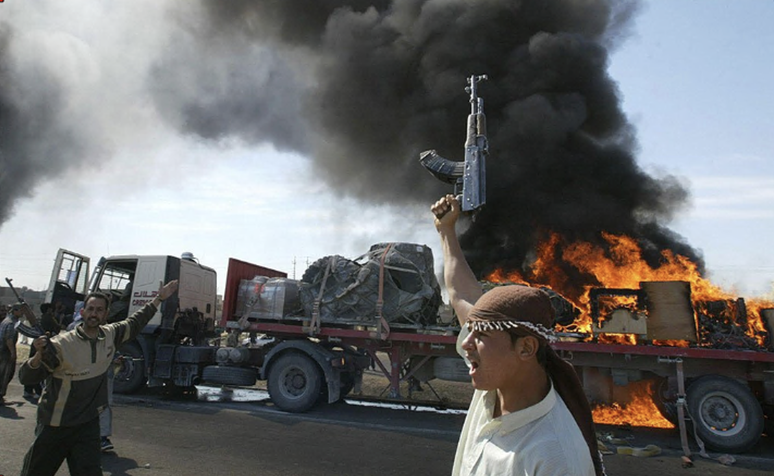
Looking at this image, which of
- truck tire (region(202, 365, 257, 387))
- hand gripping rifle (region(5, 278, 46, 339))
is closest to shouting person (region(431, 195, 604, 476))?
hand gripping rifle (region(5, 278, 46, 339))

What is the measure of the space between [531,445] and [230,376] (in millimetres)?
8642

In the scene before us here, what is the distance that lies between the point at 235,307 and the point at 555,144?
979 centimetres

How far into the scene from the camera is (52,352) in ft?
10.8

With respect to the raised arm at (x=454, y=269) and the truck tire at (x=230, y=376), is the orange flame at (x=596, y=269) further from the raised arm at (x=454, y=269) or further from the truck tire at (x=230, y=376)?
the raised arm at (x=454, y=269)

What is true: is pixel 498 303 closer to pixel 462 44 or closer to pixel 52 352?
pixel 52 352

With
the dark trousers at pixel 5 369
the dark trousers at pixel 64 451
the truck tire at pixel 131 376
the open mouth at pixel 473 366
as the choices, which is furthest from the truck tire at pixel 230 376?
the open mouth at pixel 473 366

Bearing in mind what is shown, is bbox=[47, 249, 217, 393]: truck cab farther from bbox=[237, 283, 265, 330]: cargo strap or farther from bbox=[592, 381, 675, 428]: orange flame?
bbox=[592, 381, 675, 428]: orange flame

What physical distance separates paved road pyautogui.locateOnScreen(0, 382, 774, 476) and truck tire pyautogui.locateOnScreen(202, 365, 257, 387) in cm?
56

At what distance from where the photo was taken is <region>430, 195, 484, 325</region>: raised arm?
Result: 193 centimetres

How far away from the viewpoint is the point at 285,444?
6078 mm

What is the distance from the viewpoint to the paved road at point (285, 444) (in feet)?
16.8

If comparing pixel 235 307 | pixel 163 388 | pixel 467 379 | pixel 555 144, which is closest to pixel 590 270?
pixel 555 144

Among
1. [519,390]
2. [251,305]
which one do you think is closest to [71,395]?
[519,390]

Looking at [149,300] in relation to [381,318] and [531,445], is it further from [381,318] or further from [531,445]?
[531,445]
